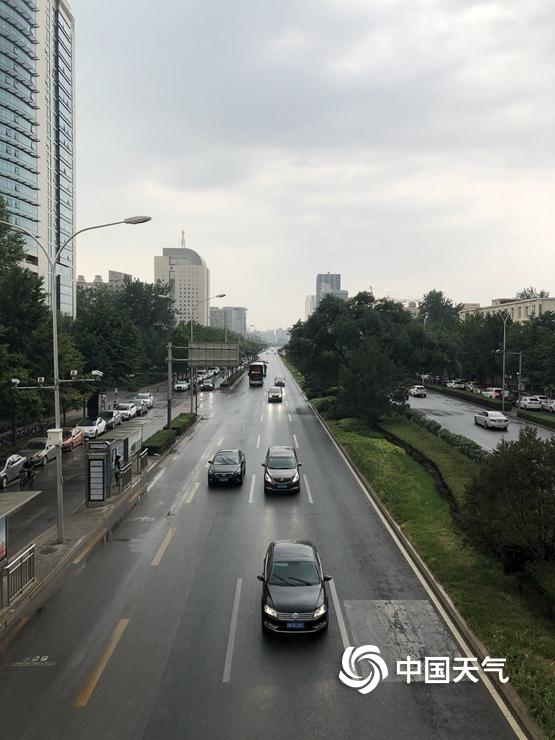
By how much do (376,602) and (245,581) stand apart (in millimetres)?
3653

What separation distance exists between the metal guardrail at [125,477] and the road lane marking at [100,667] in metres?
11.8

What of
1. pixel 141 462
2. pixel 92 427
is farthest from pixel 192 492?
pixel 92 427

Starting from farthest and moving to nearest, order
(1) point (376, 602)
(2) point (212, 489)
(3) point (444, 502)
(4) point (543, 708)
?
(2) point (212, 489)
(3) point (444, 502)
(1) point (376, 602)
(4) point (543, 708)

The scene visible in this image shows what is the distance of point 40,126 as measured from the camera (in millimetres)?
102375

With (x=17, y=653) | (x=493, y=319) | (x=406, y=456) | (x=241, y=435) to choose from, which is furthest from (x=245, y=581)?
(x=493, y=319)

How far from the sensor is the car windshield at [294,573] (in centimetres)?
1282

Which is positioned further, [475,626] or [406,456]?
[406,456]

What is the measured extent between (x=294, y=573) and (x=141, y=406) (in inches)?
1782

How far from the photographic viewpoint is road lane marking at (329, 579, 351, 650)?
1195cm

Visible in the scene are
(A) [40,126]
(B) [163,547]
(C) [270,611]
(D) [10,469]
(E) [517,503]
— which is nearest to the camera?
(C) [270,611]

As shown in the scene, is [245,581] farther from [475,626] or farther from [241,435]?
[241,435]

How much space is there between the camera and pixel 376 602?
1385 centimetres

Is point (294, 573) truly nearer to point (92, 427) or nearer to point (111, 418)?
point (92, 427)

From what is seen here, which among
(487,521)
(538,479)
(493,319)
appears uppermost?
(493,319)
